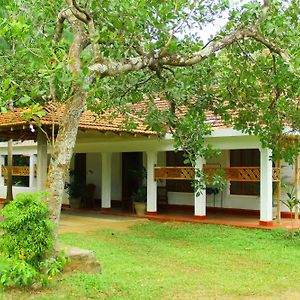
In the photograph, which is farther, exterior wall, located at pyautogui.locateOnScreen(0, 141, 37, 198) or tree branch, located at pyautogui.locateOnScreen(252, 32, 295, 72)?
exterior wall, located at pyautogui.locateOnScreen(0, 141, 37, 198)

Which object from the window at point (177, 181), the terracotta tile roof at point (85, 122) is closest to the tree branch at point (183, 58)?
the terracotta tile roof at point (85, 122)

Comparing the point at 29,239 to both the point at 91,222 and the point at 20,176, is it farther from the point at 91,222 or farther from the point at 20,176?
the point at 20,176

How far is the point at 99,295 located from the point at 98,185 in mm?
14329

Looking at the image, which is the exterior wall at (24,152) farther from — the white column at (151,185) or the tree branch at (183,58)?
the tree branch at (183,58)

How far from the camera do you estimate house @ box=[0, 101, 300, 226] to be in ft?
45.2

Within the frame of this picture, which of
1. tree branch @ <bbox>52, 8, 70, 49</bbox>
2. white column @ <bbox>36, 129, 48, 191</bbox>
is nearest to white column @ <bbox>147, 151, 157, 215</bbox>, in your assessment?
white column @ <bbox>36, 129, 48, 191</bbox>

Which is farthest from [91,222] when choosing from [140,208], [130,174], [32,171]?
[32,171]

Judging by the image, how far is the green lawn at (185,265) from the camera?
685cm

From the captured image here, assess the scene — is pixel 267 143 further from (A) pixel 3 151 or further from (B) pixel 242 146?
(A) pixel 3 151

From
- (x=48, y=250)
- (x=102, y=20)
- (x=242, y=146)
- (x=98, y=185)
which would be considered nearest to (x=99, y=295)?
(x=48, y=250)

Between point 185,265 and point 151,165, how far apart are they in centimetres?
748

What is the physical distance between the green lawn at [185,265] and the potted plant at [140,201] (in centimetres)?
256

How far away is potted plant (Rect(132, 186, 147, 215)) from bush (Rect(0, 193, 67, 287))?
34.4 feet

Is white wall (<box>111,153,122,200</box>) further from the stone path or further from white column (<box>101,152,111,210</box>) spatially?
the stone path
